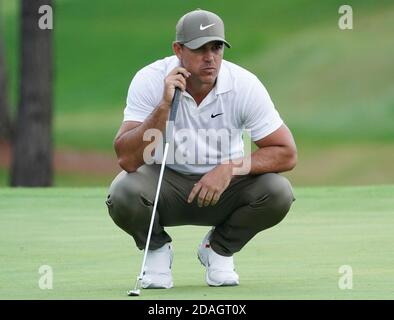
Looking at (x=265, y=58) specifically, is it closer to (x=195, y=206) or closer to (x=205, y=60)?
(x=195, y=206)

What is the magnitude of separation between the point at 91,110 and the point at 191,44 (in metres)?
26.8

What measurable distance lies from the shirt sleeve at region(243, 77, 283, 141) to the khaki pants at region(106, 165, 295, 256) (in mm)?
231

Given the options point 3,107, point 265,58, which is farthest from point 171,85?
point 265,58

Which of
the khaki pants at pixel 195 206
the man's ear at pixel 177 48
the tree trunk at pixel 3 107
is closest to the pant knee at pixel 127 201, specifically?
the khaki pants at pixel 195 206

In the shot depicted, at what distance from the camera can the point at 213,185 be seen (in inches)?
261

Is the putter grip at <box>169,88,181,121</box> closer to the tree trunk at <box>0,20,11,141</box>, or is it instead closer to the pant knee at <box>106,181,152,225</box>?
the pant knee at <box>106,181,152,225</box>

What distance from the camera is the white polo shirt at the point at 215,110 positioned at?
→ 6750 mm

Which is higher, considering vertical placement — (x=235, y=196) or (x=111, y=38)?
(x=111, y=38)

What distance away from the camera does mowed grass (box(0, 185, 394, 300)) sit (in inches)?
257

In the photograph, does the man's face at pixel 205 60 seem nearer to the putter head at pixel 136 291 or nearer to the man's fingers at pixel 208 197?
the man's fingers at pixel 208 197

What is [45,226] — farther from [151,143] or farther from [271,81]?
[271,81]

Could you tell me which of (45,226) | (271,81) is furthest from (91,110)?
(45,226)

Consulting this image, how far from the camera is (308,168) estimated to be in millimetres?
28609

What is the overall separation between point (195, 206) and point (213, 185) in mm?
427
